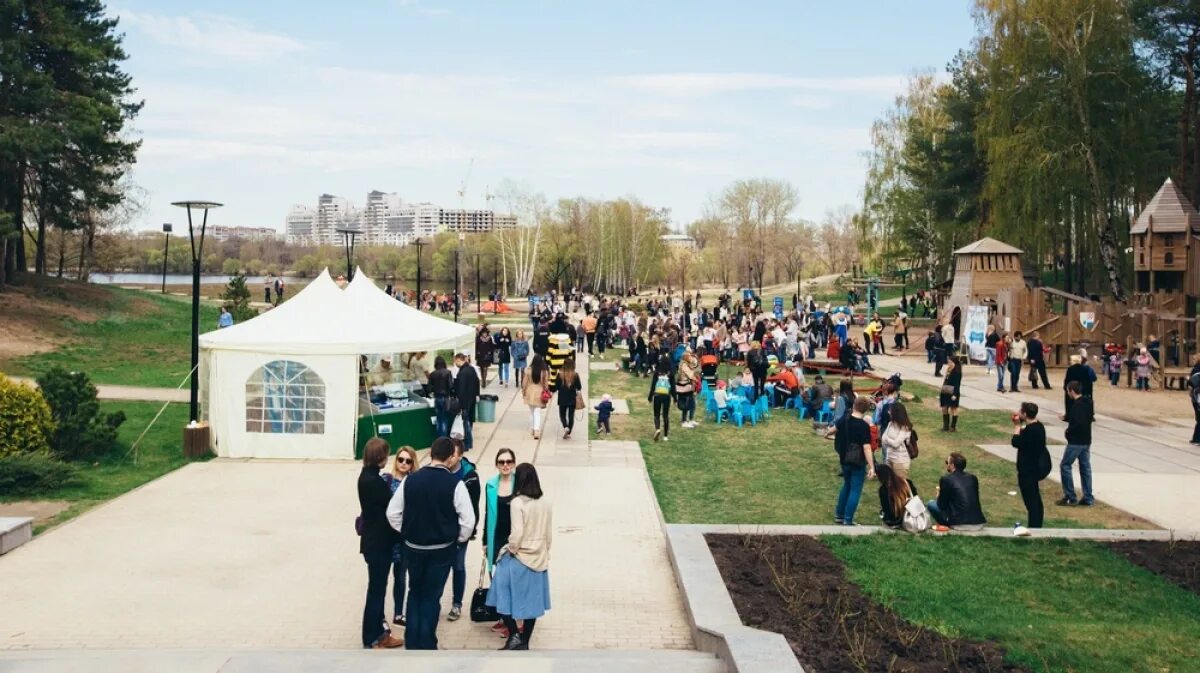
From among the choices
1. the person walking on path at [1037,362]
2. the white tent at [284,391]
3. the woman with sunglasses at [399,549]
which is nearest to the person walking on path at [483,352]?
the white tent at [284,391]

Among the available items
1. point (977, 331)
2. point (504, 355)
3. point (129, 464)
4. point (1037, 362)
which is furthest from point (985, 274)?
point (129, 464)

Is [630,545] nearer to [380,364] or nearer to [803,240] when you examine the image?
[380,364]

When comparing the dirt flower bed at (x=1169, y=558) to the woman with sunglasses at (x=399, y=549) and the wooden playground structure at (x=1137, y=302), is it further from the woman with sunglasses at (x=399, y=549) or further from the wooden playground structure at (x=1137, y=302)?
the wooden playground structure at (x=1137, y=302)

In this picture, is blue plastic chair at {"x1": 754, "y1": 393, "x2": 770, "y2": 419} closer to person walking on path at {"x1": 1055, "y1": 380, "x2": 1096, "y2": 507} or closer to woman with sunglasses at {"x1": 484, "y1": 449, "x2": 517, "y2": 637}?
person walking on path at {"x1": 1055, "y1": 380, "x2": 1096, "y2": 507}

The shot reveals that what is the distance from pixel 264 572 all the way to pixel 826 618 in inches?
199

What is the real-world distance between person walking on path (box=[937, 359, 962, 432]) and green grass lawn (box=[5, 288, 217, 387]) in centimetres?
1831

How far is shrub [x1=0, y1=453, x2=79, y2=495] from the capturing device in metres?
11.9

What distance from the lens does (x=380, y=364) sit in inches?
682

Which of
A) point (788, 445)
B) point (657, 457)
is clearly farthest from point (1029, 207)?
point (657, 457)

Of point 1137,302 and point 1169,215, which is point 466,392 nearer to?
point 1137,302

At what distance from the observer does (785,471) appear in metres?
13.9

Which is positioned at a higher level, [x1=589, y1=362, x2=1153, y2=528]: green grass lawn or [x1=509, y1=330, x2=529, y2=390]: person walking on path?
[x1=509, y1=330, x2=529, y2=390]: person walking on path

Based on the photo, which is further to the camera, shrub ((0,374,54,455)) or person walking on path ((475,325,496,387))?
person walking on path ((475,325,496,387))

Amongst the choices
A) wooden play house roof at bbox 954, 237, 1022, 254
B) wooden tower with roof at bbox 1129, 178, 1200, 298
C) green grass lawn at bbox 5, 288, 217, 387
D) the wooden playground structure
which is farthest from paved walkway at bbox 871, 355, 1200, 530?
green grass lawn at bbox 5, 288, 217, 387
